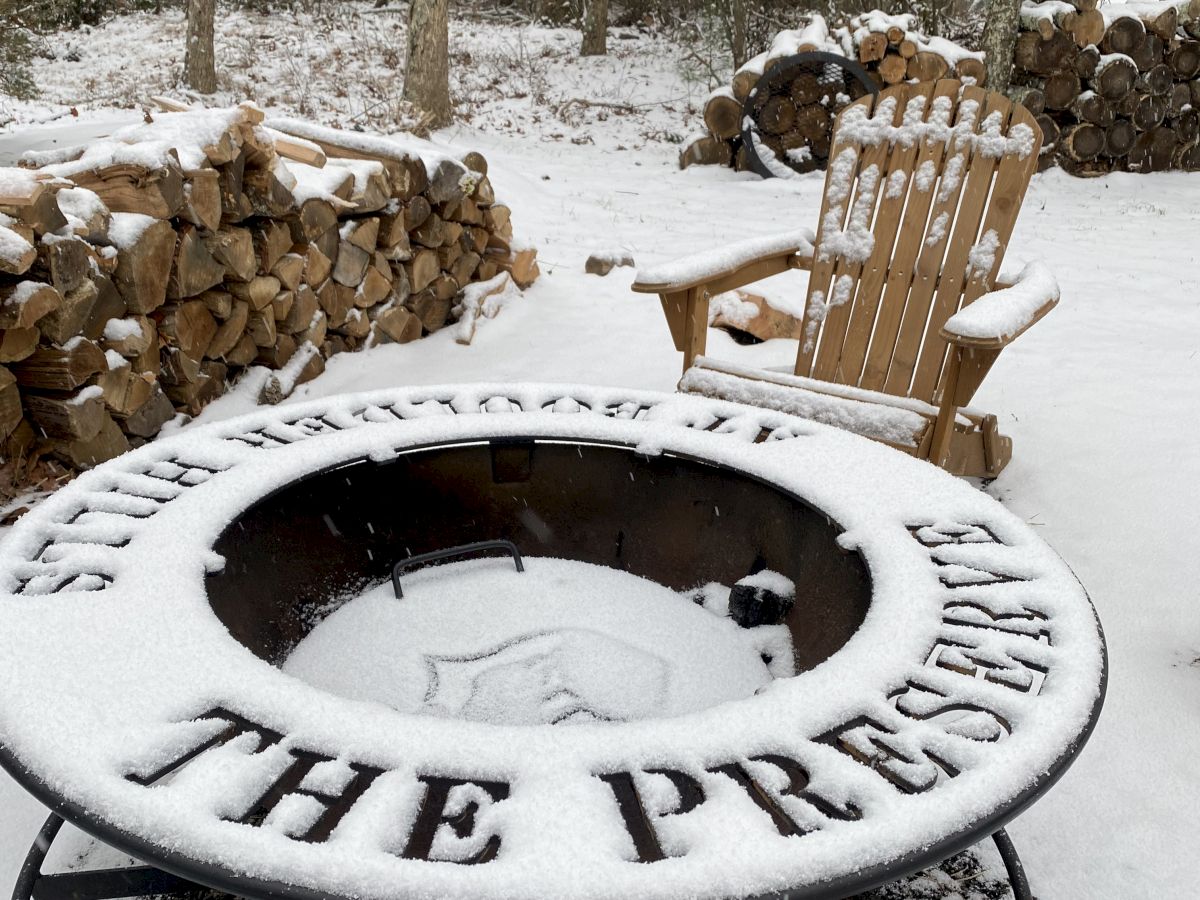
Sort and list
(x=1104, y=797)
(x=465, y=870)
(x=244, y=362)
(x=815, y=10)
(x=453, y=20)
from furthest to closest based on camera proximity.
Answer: (x=453, y=20) < (x=815, y=10) < (x=244, y=362) < (x=1104, y=797) < (x=465, y=870)

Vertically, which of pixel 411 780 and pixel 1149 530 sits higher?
pixel 411 780

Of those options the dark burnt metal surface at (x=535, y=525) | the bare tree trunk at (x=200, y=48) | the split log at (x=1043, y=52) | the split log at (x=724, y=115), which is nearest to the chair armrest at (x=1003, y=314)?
the dark burnt metal surface at (x=535, y=525)

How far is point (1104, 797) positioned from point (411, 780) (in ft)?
4.79

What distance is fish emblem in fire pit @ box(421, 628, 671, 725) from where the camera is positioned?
115cm

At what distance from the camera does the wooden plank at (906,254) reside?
8.62 ft

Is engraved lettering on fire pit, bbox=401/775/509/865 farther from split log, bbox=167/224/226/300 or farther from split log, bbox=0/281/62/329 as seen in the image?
split log, bbox=167/224/226/300

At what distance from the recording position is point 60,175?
2.43 m

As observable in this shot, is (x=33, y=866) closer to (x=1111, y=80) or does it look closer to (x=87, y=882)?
(x=87, y=882)

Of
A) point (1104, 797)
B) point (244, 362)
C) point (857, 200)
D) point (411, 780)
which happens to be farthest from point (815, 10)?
point (411, 780)

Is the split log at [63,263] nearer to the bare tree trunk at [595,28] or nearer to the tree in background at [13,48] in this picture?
the tree in background at [13,48]

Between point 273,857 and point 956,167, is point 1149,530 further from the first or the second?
point 273,857

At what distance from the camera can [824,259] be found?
108 inches

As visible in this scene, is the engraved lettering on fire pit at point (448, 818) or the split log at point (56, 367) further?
the split log at point (56, 367)

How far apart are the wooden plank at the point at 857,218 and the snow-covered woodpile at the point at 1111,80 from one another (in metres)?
4.83
